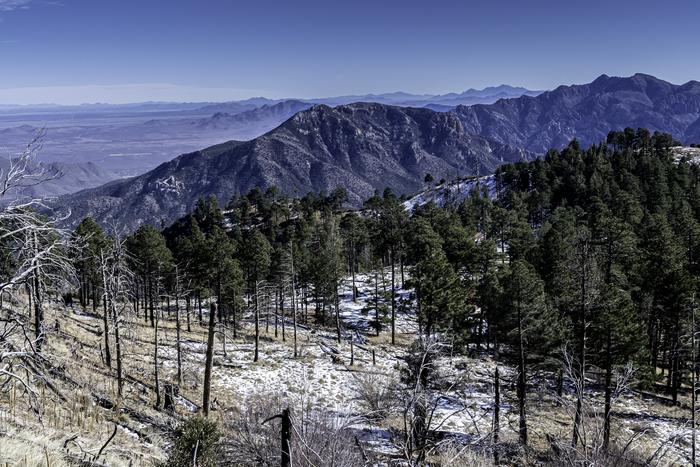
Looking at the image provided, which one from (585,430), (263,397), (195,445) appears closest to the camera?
(195,445)

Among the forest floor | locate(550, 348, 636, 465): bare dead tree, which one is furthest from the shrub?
locate(550, 348, 636, 465): bare dead tree

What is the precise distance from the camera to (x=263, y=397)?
81.7 ft

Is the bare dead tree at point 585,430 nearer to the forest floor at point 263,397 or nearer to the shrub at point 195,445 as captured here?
the forest floor at point 263,397

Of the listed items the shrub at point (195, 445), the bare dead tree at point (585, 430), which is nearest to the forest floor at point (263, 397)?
the bare dead tree at point (585, 430)

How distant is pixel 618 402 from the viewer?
34.6m

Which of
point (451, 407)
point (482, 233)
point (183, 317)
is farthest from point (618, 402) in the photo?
point (482, 233)

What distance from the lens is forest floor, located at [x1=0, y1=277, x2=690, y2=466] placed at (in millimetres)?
12516

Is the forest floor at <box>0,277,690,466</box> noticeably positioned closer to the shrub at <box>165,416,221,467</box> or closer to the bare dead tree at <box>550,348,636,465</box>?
the bare dead tree at <box>550,348,636,465</box>

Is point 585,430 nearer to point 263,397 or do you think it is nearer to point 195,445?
point 195,445

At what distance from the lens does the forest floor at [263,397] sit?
12.5 m

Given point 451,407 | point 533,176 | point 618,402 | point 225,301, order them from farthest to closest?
point 533,176
point 225,301
point 618,402
point 451,407

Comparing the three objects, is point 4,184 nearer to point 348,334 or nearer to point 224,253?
point 224,253

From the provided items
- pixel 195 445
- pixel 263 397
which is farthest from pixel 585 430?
pixel 263 397

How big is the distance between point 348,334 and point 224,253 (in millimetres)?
17268
